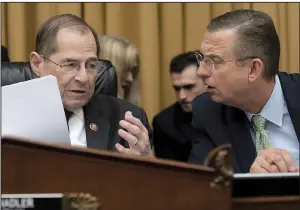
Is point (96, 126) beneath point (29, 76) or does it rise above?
beneath

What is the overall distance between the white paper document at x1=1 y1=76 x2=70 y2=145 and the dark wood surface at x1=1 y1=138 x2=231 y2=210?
0.34 metres

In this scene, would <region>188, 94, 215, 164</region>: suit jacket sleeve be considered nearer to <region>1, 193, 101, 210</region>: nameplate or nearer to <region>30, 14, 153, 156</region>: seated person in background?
<region>30, 14, 153, 156</region>: seated person in background

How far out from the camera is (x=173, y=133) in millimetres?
2873

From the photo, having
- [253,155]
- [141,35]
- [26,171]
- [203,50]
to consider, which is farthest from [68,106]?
[141,35]

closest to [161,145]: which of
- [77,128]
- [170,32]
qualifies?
[170,32]

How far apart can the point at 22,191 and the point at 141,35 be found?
2.18 metres

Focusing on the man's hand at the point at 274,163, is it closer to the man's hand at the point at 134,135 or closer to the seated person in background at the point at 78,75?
the man's hand at the point at 134,135

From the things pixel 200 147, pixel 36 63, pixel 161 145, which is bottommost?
pixel 161 145

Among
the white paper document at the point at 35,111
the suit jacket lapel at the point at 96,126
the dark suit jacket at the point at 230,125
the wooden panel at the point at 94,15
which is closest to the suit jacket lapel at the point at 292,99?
the dark suit jacket at the point at 230,125

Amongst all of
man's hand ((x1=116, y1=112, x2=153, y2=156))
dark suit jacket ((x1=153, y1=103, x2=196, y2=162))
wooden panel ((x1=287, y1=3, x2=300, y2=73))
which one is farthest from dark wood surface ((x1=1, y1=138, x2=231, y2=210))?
wooden panel ((x1=287, y1=3, x2=300, y2=73))

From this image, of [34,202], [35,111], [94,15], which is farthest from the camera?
[94,15]

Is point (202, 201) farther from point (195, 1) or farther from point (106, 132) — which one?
point (195, 1)

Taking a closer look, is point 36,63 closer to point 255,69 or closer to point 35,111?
point 35,111

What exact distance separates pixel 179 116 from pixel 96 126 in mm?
1116
